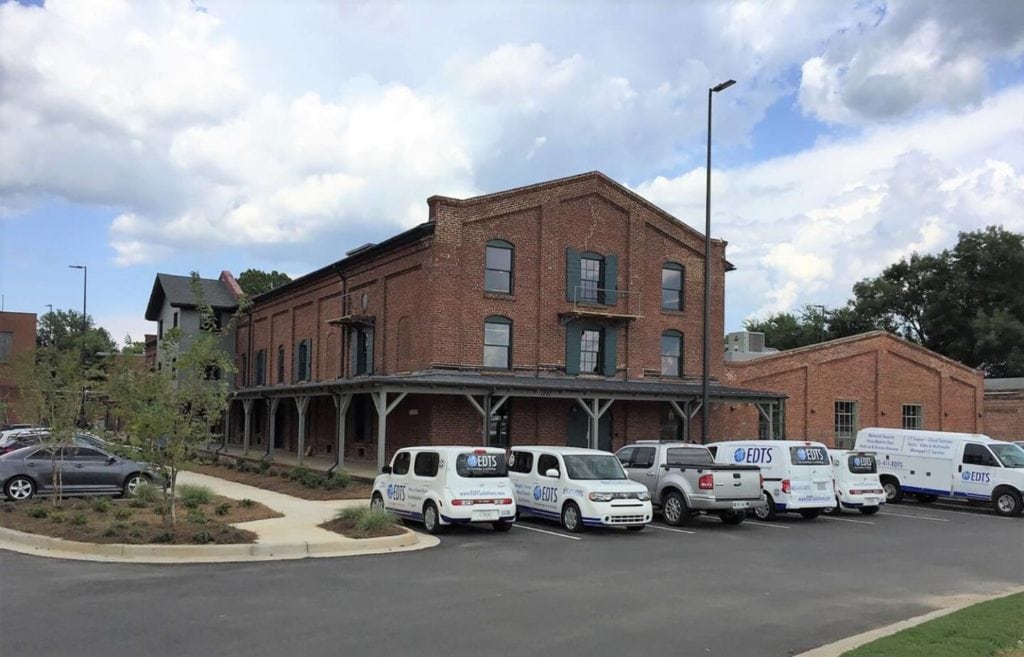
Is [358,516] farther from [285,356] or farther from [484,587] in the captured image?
[285,356]

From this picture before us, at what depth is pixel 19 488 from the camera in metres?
20.0

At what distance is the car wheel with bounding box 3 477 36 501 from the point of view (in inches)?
781

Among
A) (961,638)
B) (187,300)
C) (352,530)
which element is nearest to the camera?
(961,638)

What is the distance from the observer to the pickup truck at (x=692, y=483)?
60.0 feet

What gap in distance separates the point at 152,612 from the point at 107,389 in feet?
22.7

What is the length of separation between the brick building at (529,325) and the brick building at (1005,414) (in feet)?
57.6

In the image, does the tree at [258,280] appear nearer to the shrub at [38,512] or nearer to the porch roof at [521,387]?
the porch roof at [521,387]

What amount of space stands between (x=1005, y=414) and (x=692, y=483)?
33.2 m

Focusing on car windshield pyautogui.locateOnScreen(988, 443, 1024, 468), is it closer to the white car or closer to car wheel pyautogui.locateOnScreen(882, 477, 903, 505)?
car wheel pyautogui.locateOnScreen(882, 477, 903, 505)

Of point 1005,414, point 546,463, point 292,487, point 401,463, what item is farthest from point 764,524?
point 1005,414

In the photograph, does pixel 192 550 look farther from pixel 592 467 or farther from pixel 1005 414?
pixel 1005 414

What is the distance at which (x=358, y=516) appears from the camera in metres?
15.6

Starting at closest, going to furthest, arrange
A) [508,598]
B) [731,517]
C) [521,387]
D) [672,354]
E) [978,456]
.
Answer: [508,598] < [731,517] < [978,456] < [521,387] < [672,354]

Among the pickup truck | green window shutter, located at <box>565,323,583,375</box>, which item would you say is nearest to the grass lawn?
the pickup truck
